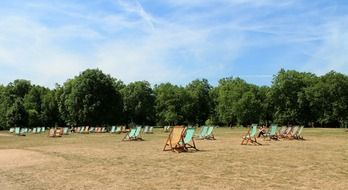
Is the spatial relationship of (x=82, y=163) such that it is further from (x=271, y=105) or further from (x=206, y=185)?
(x=271, y=105)

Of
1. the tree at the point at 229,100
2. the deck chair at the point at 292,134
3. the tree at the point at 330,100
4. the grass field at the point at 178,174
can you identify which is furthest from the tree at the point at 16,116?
the grass field at the point at 178,174

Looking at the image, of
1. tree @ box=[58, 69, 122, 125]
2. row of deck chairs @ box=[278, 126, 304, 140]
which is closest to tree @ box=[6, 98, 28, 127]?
tree @ box=[58, 69, 122, 125]

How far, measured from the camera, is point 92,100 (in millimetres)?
80812

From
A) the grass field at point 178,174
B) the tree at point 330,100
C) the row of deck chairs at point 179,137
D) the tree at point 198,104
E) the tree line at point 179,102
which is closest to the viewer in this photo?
the grass field at point 178,174

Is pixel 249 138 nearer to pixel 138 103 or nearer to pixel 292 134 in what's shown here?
pixel 292 134

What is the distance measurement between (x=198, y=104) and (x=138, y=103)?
15.5 meters

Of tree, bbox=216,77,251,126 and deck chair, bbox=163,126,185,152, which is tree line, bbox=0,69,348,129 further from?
deck chair, bbox=163,126,185,152

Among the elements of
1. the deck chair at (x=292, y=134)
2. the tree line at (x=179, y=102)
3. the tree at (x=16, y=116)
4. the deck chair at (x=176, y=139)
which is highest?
the tree line at (x=179, y=102)

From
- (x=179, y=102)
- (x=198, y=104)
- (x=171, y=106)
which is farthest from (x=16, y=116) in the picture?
(x=198, y=104)

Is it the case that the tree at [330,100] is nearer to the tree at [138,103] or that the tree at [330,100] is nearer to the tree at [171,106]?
the tree at [171,106]

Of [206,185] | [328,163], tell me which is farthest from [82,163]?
[328,163]

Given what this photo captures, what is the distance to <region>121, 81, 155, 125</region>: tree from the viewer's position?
107m

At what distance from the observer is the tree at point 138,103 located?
107 metres

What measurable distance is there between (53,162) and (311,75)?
9831 centimetres
